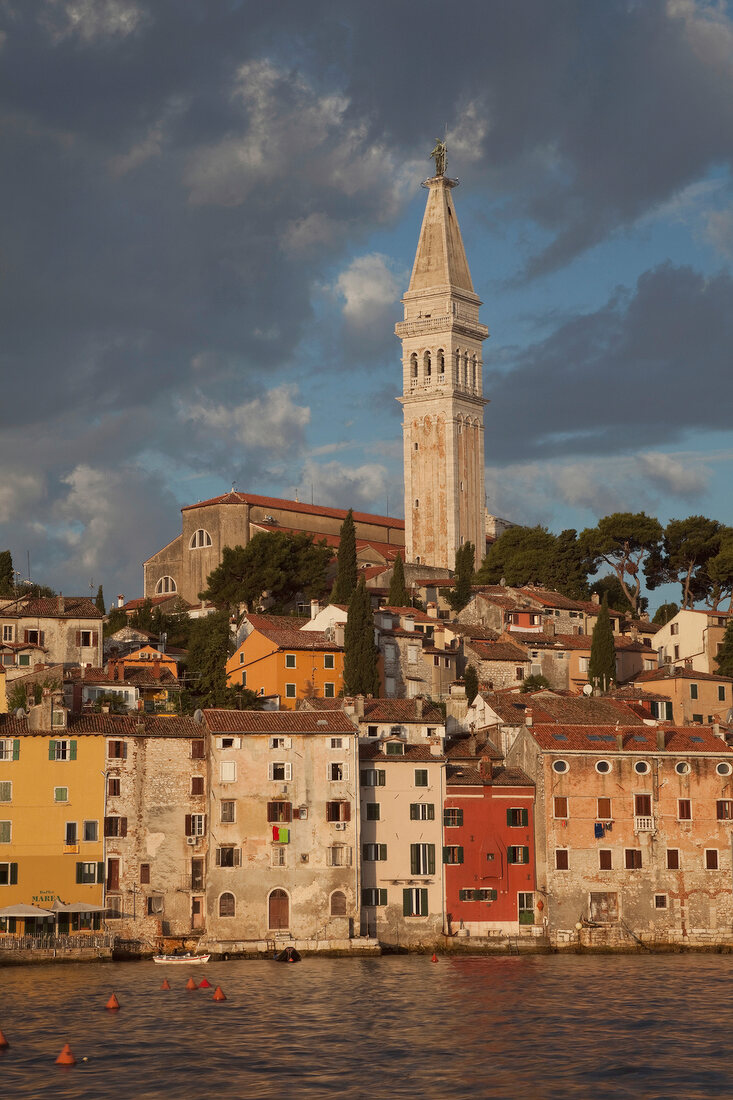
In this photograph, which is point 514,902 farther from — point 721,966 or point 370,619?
point 370,619

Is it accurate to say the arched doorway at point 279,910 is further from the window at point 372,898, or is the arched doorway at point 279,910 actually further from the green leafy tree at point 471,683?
the green leafy tree at point 471,683

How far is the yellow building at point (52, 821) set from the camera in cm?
5938

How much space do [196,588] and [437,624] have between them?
25570 mm

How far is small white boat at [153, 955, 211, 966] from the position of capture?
190ft

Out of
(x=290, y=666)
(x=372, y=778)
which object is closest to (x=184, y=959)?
(x=372, y=778)

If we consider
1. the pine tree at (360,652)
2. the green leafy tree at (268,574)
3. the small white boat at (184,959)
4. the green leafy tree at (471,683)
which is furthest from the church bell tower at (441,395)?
the small white boat at (184,959)

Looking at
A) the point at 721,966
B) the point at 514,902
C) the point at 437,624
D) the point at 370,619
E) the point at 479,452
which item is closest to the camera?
the point at 721,966

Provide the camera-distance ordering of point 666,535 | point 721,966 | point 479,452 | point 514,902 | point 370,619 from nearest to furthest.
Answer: point 721,966 → point 514,902 → point 370,619 → point 666,535 → point 479,452

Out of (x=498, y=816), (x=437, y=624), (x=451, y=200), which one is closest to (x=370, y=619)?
(x=437, y=624)

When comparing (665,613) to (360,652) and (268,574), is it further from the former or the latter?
(360,652)

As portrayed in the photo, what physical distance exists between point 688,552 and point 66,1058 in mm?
72634

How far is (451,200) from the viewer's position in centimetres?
13238

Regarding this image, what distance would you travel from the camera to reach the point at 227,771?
61.9 metres

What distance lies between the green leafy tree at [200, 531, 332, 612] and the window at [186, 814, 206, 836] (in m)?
37.7
